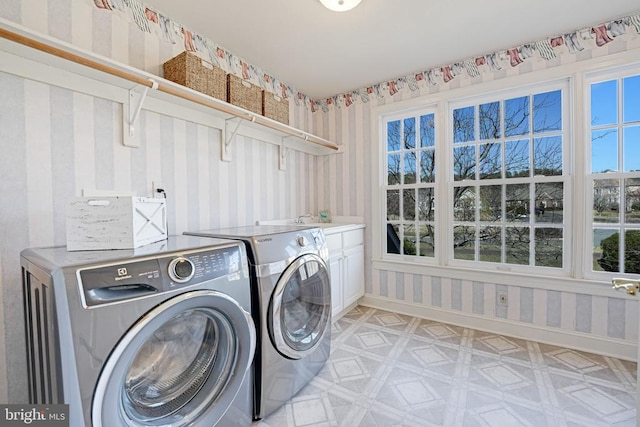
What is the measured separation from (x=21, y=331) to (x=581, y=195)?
139 inches

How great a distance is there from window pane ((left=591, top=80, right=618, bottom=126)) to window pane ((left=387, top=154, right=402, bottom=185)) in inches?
59.5

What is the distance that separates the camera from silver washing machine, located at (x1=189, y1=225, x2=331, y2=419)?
1437 millimetres

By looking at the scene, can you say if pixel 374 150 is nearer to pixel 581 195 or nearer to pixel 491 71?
pixel 491 71

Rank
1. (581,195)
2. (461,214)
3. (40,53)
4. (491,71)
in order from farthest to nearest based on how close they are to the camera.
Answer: (461,214)
(491,71)
(581,195)
(40,53)

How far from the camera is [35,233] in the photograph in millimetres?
1327

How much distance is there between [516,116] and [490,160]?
41cm

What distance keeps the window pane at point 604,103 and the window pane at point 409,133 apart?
1.34m

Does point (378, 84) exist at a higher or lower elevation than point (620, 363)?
higher

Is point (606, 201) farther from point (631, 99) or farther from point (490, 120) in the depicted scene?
point (490, 120)

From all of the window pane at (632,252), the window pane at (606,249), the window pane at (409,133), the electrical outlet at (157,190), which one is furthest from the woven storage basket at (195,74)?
the window pane at (632,252)

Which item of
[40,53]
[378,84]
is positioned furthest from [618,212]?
[40,53]

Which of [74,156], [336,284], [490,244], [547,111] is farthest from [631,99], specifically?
[74,156]

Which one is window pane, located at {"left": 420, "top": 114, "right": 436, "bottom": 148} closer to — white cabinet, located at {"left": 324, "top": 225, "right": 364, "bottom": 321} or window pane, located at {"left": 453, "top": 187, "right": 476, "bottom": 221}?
window pane, located at {"left": 453, "top": 187, "right": 476, "bottom": 221}

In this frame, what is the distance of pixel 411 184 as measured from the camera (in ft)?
9.45
